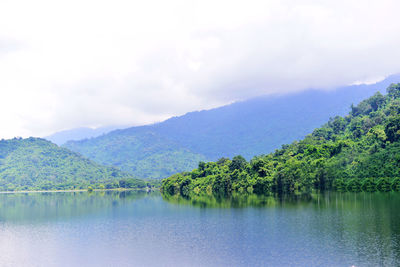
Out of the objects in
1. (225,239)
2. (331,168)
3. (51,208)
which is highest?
(331,168)

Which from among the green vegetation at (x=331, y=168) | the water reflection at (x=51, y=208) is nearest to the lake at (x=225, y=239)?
Result: the water reflection at (x=51, y=208)

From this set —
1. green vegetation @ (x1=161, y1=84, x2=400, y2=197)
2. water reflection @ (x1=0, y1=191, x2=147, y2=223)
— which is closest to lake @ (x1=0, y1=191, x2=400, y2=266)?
water reflection @ (x1=0, y1=191, x2=147, y2=223)

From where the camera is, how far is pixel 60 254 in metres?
37.4

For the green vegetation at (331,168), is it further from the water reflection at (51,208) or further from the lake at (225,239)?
the water reflection at (51,208)

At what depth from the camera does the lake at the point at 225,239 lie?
32281mm

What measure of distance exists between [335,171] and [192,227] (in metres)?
54.9

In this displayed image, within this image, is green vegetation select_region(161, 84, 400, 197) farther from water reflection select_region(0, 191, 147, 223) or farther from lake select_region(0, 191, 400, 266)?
water reflection select_region(0, 191, 147, 223)

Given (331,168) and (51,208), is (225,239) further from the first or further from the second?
(331,168)

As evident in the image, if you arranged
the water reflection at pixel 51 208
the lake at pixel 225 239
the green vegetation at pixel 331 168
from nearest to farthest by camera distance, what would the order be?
the lake at pixel 225 239, the water reflection at pixel 51 208, the green vegetation at pixel 331 168

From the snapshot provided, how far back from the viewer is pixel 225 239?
40000 millimetres

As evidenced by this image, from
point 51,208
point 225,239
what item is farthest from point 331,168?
point 51,208

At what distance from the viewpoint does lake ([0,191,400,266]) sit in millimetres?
32281

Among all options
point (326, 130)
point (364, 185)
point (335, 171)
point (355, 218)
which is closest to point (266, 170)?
point (335, 171)

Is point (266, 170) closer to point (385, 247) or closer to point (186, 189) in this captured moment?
point (186, 189)
